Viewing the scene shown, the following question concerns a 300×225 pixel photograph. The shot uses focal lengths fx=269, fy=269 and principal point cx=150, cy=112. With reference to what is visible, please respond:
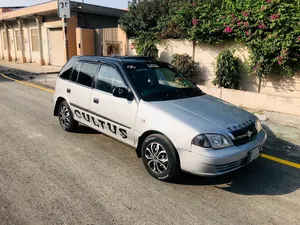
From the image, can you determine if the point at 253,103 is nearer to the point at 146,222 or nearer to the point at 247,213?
the point at 247,213

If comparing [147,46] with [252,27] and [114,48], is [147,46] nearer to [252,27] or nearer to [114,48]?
[114,48]

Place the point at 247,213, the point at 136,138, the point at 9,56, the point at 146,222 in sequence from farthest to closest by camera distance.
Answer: the point at 9,56
the point at 136,138
the point at 247,213
the point at 146,222

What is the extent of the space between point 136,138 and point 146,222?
136 cm

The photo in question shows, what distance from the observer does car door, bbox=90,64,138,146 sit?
159 inches

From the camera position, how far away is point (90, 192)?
340 cm

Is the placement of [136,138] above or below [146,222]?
above

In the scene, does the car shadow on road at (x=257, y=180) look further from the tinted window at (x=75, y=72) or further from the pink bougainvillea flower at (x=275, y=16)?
the pink bougainvillea flower at (x=275, y=16)

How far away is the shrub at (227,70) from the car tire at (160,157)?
5.74 metres

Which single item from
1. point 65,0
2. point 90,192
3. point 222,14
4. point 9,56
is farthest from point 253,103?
point 9,56

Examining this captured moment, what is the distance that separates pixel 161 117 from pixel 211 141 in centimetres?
74

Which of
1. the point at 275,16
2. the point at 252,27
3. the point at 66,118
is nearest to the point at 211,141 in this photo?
the point at 66,118

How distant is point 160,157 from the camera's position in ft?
11.9

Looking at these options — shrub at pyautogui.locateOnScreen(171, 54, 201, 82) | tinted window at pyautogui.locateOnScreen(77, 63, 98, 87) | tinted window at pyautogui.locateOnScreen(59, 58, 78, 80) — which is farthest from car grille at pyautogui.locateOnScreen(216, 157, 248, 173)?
shrub at pyautogui.locateOnScreen(171, 54, 201, 82)

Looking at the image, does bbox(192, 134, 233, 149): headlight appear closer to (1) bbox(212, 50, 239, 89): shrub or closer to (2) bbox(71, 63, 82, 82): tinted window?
(2) bbox(71, 63, 82, 82): tinted window
